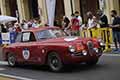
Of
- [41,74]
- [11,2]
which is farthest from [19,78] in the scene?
[11,2]

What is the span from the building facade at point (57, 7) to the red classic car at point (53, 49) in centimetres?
1366

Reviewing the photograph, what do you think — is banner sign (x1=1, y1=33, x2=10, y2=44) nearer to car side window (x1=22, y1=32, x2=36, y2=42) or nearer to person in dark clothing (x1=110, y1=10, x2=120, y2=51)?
person in dark clothing (x1=110, y1=10, x2=120, y2=51)

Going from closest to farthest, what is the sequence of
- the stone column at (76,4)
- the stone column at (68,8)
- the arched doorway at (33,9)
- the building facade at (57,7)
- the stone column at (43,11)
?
the building facade at (57,7)
the stone column at (76,4)
the stone column at (68,8)
the stone column at (43,11)
the arched doorway at (33,9)

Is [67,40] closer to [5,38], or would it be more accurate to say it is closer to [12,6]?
[5,38]

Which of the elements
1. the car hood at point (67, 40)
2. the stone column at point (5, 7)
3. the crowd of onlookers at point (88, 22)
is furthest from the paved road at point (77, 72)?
the stone column at point (5, 7)

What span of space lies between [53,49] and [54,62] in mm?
475

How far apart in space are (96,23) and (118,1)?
8.87m

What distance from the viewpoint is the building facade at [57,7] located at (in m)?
27.8

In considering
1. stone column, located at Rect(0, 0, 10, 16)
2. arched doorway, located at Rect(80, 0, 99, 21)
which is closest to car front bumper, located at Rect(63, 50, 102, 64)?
arched doorway, located at Rect(80, 0, 99, 21)

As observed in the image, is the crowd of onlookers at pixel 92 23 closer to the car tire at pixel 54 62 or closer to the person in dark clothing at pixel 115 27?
the person in dark clothing at pixel 115 27

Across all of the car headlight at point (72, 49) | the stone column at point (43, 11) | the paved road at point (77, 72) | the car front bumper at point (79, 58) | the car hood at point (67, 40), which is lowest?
the paved road at point (77, 72)

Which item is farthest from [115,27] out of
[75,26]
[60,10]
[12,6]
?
[12,6]

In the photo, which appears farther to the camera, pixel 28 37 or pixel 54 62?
pixel 28 37

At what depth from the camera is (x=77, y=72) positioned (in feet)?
42.5
